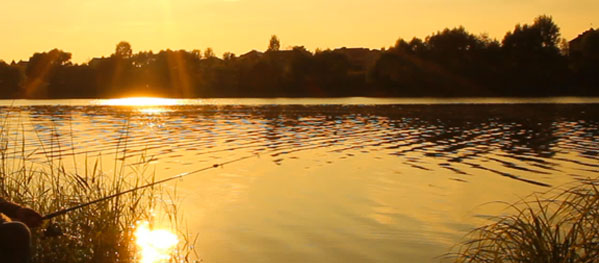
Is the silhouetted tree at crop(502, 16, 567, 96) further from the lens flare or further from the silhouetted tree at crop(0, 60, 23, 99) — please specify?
the lens flare

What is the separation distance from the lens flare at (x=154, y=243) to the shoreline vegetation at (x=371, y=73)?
90972 millimetres

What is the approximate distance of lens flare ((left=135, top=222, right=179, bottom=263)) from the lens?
30.0ft

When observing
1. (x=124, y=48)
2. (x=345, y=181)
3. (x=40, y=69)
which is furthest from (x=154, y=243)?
(x=124, y=48)

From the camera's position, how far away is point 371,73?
107000 millimetres

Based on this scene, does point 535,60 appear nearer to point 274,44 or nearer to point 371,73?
point 371,73

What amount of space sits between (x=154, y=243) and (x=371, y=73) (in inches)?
3904

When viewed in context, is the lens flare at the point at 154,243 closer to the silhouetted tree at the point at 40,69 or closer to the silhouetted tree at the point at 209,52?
the silhouetted tree at the point at 40,69

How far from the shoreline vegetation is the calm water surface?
2795 inches

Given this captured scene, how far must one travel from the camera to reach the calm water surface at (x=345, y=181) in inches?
408

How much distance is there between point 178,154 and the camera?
22.2m

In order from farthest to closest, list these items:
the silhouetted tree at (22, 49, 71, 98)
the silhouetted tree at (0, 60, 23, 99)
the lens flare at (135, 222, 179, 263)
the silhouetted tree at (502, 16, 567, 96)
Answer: the silhouetted tree at (22, 49, 71, 98) → the silhouetted tree at (0, 60, 23, 99) → the silhouetted tree at (502, 16, 567, 96) → the lens flare at (135, 222, 179, 263)

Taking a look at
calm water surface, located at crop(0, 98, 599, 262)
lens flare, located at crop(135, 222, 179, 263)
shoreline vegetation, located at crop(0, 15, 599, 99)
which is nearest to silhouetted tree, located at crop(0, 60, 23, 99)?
shoreline vegetation, located at crop(0, 15, 599, 99)

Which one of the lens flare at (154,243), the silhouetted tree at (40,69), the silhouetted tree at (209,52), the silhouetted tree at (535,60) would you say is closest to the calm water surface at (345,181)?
the lens flare at (154,243)

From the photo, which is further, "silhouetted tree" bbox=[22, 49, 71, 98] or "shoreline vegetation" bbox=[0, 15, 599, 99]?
"silhouetted tree" bbox=[22, 49, 71, 98]
